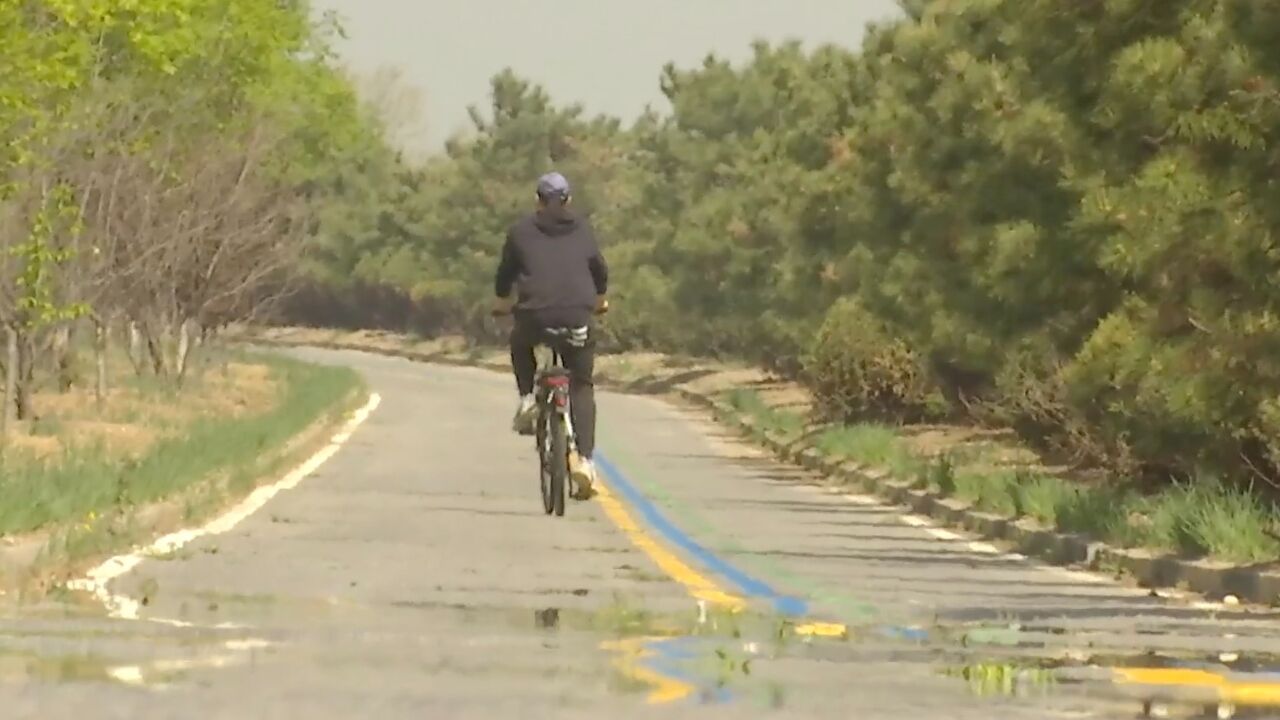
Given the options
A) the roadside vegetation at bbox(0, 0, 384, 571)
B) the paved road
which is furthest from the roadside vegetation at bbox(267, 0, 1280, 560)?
the roadside vegetation at bbox(0, 0, 384, 571)

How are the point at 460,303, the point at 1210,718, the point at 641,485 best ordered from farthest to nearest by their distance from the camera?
the point at 460,303 < the point at 641,485 < the point at 1210,718

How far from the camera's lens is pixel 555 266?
18.5 m

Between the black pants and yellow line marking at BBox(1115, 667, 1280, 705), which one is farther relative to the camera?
the black pants

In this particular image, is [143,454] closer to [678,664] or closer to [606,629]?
[606,629]

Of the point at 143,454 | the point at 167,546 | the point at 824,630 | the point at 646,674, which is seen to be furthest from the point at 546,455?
the point at 143,454

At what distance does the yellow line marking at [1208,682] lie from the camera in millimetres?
10273

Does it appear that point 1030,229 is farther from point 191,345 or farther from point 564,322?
point 191,345

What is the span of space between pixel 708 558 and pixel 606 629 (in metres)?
6.19

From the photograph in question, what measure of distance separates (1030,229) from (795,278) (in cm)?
2238

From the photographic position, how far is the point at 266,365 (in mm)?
67188

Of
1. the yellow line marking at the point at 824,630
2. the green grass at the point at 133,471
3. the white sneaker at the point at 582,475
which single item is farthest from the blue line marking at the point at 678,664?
the white sneaker at the point at 582,475

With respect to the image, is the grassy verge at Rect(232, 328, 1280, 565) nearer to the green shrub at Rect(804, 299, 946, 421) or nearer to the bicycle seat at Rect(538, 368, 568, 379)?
the green shrub at Rect(804, 299, 946, 421)

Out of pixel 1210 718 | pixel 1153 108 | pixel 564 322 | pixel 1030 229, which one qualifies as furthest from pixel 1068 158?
pixel 1210 718

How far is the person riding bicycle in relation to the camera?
18516mm
